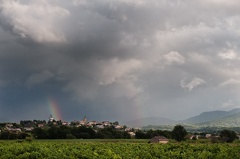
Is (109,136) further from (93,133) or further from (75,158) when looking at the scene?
(75,158)

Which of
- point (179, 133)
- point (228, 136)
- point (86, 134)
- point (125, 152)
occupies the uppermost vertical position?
point (86, 134)

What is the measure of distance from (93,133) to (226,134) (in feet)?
181

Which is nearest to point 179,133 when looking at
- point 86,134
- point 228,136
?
point 228,136

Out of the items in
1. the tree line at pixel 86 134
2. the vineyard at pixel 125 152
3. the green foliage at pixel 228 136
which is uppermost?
the tree line at pixel 86 134

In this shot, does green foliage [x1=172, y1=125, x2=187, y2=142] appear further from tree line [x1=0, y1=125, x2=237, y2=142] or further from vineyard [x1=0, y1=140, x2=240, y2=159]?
vineyard [x1=0, y1=140, x2=240, y2=159]

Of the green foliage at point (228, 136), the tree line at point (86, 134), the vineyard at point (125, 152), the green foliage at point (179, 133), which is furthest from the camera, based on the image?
the green foliage at point (179, 133)

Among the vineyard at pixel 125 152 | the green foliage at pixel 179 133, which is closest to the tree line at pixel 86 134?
the green foliage at pixel 179 133

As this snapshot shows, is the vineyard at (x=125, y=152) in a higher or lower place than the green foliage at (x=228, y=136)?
higher

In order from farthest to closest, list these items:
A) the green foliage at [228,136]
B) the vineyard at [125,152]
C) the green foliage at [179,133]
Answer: the green foliage at [179,133], the green foliage at [228,136], the vineyard at [125,152]

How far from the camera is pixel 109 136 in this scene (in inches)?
5069

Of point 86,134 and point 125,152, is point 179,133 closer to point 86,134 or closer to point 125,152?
point 86,134

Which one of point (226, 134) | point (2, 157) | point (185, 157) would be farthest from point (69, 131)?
point (185, 157)

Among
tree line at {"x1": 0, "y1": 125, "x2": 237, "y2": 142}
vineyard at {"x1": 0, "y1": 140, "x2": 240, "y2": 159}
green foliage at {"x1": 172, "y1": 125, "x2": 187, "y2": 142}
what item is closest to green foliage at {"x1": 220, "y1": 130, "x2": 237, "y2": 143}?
tree line at {"x1": 0, "y1": 125, "x2": 237, "y2": 142}

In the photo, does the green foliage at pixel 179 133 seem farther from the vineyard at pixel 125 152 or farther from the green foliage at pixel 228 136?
the vineyard at pixel 125 152
